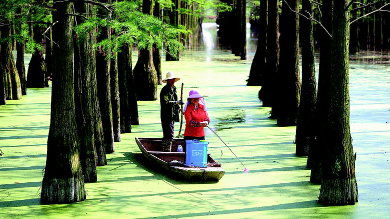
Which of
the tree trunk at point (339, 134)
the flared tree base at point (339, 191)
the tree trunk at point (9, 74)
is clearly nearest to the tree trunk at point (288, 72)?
the tree trunk at point (339, 134)

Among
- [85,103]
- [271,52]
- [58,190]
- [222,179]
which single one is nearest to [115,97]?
[85,103]

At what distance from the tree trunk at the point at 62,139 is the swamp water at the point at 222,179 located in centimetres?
24

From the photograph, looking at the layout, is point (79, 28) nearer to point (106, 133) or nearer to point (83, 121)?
point (83, 121)

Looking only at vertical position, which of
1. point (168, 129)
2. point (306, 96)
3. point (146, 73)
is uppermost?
point (146, 73)

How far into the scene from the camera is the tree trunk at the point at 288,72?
17.2 meters

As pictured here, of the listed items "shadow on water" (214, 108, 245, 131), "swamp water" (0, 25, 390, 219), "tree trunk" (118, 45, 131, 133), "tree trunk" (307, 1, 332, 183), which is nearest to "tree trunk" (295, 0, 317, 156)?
"swamp water" (0, 25, 390, 219)

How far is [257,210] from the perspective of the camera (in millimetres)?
9609

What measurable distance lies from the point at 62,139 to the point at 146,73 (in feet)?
42.1

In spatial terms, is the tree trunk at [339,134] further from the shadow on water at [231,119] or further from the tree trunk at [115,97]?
the shadow on water at [231,119]

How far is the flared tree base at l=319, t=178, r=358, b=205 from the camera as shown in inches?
384

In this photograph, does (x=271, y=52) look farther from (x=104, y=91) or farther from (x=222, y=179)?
(x=222, y=179)

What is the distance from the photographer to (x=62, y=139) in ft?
32.7

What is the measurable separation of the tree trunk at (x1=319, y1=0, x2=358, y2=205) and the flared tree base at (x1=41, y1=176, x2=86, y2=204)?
12.5ft

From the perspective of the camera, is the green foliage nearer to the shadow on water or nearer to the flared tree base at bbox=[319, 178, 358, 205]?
the flared tree base at bbox=[319, 178, 358, 205]
